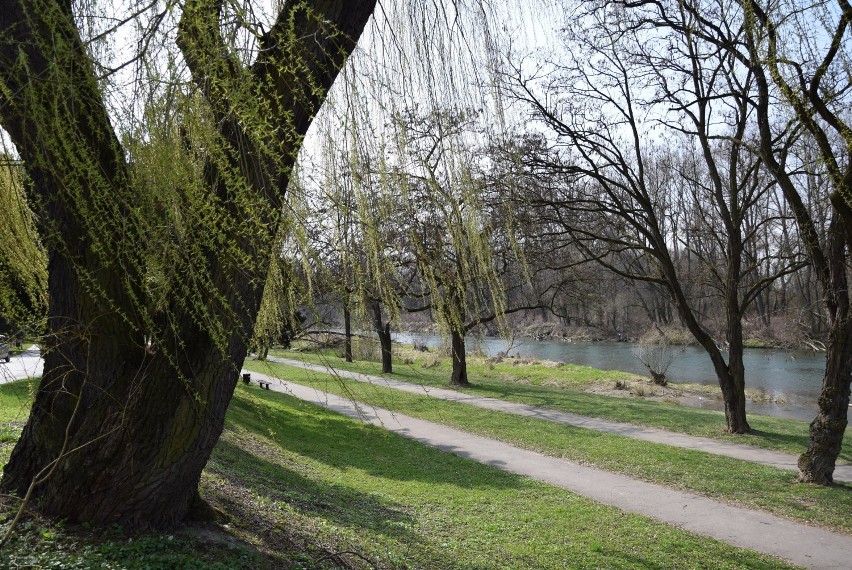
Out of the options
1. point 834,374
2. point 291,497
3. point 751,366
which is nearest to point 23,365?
point 291,497

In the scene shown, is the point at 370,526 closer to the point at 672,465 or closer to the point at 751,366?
the point at 672,465

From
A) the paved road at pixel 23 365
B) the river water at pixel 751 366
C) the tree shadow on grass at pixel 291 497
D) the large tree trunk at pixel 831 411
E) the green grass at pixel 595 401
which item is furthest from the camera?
the river water at pixel 751 366

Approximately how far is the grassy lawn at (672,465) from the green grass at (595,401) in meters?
1.62

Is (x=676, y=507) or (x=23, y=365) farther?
(x=676, y=507)

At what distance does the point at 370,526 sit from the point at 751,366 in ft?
79.5

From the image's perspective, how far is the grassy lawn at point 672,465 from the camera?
7.23 metres

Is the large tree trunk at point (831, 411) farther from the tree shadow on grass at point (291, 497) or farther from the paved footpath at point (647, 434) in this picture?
the tree shadow on grass at point (291, 497)

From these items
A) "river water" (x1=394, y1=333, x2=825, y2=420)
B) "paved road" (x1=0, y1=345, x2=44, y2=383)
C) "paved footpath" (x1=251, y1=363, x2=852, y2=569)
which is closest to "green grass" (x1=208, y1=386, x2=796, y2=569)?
Answer: "paved footpath" (x1=251, y1=363, x2=852, y2=569)

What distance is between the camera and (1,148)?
9.67ft

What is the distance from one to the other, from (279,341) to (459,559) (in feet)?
6.66

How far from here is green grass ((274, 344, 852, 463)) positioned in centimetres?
1118

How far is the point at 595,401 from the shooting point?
16797mm

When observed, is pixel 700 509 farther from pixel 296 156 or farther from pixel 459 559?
pixel 296 156

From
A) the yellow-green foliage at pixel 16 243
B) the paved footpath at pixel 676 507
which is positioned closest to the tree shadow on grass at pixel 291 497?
the paved footpath at pixel 676 507
